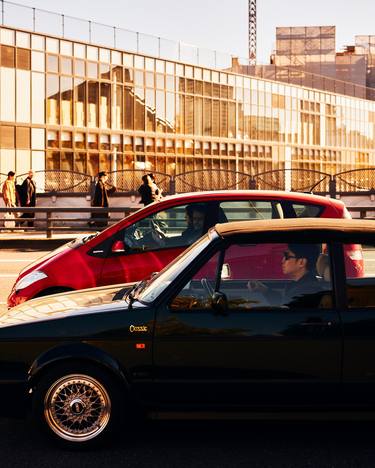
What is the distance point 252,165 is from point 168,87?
12901 millimetres

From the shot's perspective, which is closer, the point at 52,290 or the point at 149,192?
the point at 52,290

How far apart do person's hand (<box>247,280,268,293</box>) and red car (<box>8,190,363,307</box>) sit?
3.20m

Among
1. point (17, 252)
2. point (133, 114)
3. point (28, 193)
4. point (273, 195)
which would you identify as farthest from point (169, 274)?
point (133, 114)

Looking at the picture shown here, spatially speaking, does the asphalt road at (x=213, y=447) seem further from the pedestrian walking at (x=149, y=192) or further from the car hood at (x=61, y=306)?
the pedestrian walking at (x=149, y=192)

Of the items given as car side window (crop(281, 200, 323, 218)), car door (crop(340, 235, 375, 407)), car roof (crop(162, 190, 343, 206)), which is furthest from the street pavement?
car door (crop(340, 235, 375, 407))

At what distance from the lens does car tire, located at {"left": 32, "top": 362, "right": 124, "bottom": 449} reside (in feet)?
16.6

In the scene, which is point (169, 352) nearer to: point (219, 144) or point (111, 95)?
point (111, 95)

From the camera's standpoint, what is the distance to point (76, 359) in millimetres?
5090

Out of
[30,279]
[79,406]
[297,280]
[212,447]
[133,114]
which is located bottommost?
Answer: [212,447]

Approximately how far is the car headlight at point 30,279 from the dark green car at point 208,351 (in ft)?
10.4

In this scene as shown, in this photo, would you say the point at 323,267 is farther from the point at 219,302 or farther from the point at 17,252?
the point at 17,252

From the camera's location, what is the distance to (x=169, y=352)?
504 centimetres

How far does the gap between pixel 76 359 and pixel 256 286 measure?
1.11 metres

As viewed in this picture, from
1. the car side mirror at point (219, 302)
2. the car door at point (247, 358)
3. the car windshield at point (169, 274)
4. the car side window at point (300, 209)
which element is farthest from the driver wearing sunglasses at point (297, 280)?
the car side window at point (300, 209)
